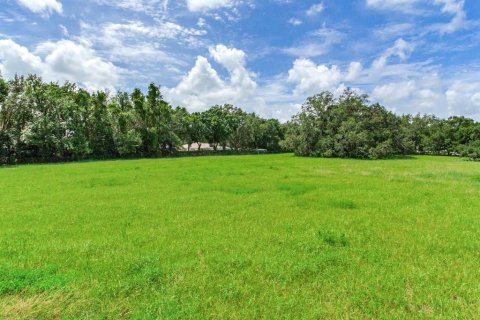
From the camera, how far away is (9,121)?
144 ft

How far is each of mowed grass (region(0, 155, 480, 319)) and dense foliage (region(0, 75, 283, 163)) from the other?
37900 mm

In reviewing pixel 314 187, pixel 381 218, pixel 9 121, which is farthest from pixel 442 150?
pixel 9 121

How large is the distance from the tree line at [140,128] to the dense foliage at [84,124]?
116 mm

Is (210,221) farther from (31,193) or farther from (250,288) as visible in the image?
(31,193)

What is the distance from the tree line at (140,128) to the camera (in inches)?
1727

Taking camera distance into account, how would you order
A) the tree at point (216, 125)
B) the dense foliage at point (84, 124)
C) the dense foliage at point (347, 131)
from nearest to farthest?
the dense foliage at point (84, 124) < the dense foliage at point (347, 131) < the tree at point (216, 125)

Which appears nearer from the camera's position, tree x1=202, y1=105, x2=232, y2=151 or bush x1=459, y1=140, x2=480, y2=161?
bush x1=459, y1=140, x2=480, y2=161

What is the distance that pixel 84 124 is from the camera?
5159 centimetres

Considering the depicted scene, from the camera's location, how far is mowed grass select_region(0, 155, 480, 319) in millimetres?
4910

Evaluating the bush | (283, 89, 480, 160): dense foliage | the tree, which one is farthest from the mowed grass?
the tree

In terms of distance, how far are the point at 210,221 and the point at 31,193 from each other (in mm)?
11577

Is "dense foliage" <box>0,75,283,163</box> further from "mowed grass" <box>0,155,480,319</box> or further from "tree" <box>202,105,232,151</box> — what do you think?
"mowed grass" <box>0,155,480,319</box>

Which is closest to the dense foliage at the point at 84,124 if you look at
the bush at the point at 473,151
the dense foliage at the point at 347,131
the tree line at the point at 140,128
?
the tree line at the point at 140,128

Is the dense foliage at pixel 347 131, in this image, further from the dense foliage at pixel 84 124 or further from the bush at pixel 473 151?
the dense foliage at pixel 84 124
